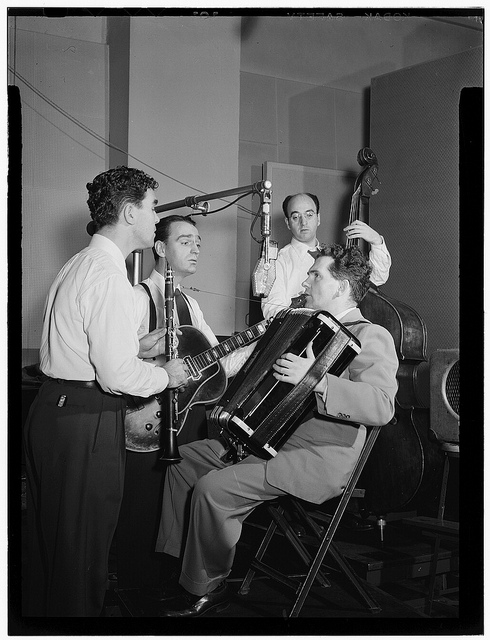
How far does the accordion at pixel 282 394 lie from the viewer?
2.98 meters

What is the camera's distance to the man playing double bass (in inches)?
122

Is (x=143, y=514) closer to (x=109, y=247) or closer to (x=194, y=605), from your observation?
(x=194, y=605)

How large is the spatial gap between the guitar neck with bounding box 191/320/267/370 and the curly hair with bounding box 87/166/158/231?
696mm

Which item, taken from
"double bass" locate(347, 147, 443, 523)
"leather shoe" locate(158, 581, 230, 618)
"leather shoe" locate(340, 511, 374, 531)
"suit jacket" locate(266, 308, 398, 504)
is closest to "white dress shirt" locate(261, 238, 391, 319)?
"double bass" locate(347, 147, 443, 523)

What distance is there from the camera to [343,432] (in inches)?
125

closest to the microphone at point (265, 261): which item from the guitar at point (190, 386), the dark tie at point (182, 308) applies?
the guitar at point (190, 386)

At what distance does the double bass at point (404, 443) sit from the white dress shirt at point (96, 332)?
113 centimetres

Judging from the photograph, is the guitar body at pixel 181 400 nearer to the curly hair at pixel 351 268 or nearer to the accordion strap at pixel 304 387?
the accordion strap at pixel 304 387

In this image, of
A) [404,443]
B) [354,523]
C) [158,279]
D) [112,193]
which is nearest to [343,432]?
[404,443]

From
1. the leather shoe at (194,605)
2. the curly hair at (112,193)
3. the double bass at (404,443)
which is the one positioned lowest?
the leather shoe at (194,605)

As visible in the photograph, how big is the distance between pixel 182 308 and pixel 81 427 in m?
0.73

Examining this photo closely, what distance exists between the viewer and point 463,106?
358 cm

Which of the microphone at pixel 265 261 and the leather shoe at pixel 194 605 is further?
the microphone at pixel 265 261

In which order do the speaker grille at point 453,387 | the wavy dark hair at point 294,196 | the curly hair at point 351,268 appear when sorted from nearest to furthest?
the curly hair at point 351,268 < the speaker grille at point 453,387 < the wavy dark hair at point 294,196
